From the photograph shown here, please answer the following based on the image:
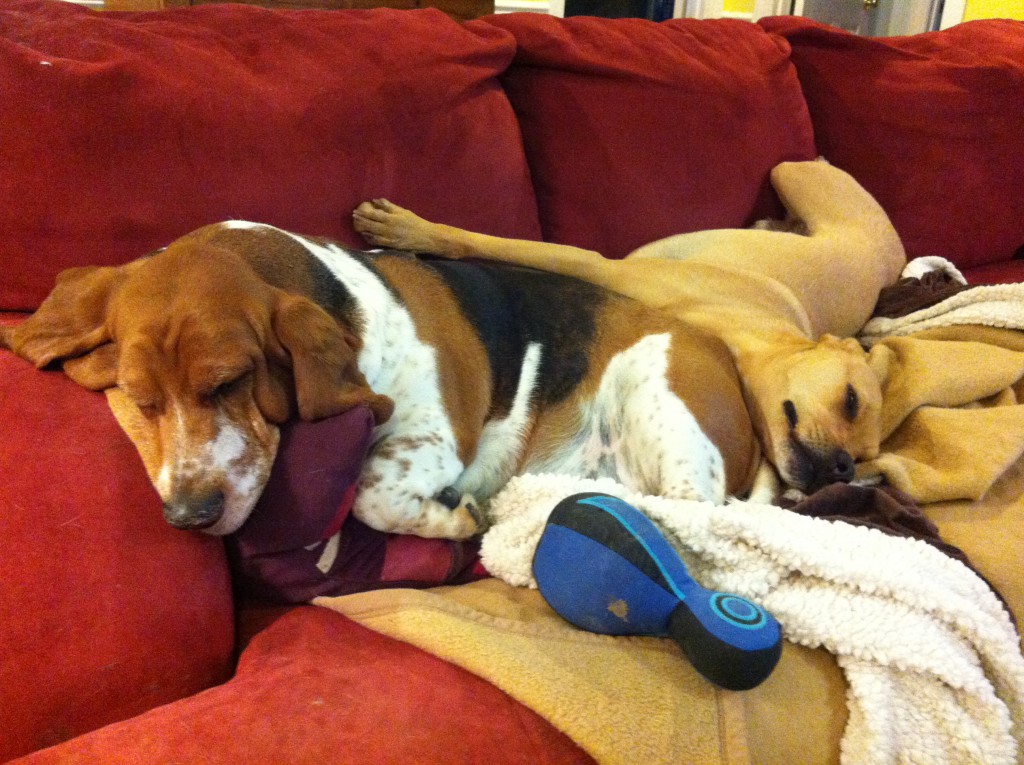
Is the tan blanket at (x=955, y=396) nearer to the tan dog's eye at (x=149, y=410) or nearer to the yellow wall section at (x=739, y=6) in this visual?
the tan dog's eye at (x=149, y=410)

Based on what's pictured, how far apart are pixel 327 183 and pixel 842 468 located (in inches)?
64.9

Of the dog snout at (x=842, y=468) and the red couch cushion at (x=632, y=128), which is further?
the red couch cushion at (x=632, y=128)

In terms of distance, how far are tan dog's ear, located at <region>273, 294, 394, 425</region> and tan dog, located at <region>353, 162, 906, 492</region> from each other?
760 millimetres

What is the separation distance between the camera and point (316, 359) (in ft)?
4.62

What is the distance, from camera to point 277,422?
144 centimetres

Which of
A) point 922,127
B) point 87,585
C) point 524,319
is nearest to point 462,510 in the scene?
point 524,319

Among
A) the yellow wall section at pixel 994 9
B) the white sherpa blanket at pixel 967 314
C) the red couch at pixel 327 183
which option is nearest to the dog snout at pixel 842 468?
the red couch at pixel 327 183

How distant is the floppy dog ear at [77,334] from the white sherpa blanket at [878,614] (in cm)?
88

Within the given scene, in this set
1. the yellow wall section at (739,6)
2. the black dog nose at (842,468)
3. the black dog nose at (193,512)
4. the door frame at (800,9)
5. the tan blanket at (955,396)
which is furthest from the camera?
the yellow wall section at (739,6)

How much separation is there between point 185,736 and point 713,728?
80 cm

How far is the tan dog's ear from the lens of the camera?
140 cm

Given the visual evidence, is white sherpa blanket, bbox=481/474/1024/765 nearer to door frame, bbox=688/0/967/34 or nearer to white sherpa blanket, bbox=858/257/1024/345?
white sherpa blanket, bbox=858/257/1024/345

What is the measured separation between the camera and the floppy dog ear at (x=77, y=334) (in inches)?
55.5

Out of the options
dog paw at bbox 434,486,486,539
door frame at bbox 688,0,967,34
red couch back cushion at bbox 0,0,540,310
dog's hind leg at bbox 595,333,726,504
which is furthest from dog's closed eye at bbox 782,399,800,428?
door frame at bbox 688,0,967,34
